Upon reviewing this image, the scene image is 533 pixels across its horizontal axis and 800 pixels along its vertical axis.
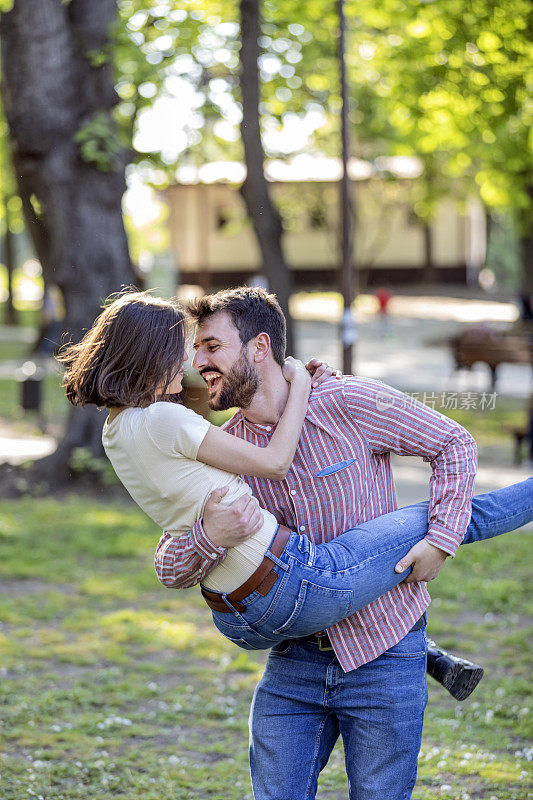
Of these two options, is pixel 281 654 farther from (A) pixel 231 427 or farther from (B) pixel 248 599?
(A) pixel 231 427

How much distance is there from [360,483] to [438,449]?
0.79 ft

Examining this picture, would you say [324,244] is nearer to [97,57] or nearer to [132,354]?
[97,57]

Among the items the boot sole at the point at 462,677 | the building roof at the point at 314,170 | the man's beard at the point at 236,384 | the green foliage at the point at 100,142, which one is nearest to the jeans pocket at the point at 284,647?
the boot sole at the point at 462,677

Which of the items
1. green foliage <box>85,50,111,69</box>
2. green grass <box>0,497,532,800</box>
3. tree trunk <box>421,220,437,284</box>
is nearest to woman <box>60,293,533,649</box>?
green grass <box>0,497,532,800</box>

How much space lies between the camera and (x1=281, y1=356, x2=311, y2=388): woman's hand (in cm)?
296

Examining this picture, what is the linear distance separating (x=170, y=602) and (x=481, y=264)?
39336mm

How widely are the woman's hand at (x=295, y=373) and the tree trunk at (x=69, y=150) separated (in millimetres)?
7441

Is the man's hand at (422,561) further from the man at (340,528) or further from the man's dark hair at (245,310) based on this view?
the man's dark hair at (245,310)

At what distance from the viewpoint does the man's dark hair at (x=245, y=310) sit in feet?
9.30

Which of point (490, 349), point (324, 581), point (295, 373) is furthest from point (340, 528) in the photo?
point (490, 349)

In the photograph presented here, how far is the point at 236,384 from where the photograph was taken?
2.86 m

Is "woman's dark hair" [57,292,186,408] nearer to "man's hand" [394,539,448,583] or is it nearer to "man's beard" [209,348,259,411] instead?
"man's beard" [209,348,259,411]

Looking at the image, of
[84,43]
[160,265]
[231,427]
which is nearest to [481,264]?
[160,265]

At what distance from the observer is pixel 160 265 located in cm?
1788
